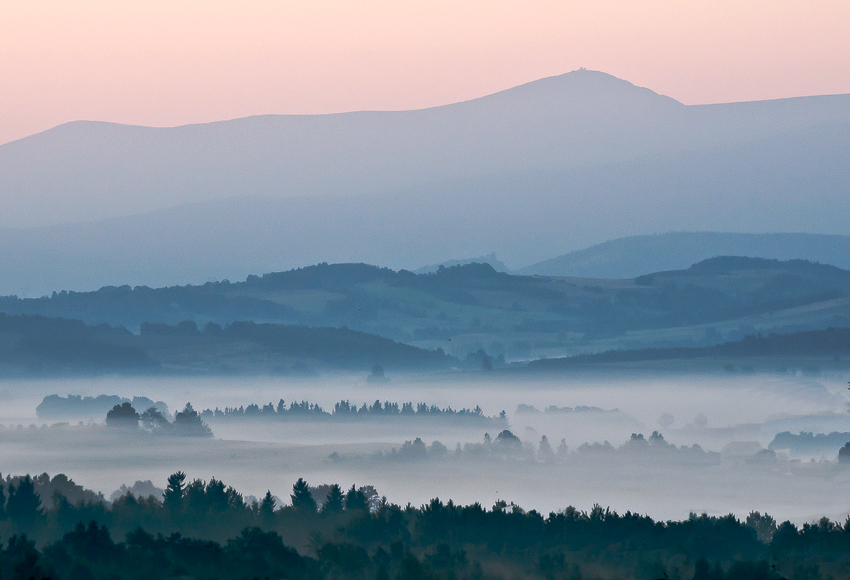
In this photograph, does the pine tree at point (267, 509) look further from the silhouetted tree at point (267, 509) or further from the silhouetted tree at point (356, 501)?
the silhouetted tree at point (356, 501)

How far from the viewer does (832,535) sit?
3046 inches

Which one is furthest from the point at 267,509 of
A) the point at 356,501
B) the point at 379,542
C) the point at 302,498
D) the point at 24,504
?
the point at 24,504

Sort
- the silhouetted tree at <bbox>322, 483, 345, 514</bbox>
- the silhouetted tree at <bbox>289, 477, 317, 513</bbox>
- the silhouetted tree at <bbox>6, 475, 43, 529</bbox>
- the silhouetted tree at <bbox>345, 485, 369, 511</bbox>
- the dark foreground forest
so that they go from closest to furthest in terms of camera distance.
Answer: the dark foreground forest
the silhouetted tree at <bbox>6, 475, 43, 529</bbox>
the silhouetted tree at <bbox>322, 483, 345, 514</bbox>
the silhouetted tree at <bbox>289, 477, 317, 513</bbox>
the silhouetted tree at <bbox>345, 485, 369, 511</bbox>

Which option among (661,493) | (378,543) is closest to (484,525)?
(378,543)

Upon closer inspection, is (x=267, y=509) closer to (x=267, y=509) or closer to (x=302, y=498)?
(x=267, y=509)

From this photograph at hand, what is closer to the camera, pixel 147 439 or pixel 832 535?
pixel 832 535

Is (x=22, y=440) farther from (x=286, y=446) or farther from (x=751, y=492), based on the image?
(x=751, y=492)

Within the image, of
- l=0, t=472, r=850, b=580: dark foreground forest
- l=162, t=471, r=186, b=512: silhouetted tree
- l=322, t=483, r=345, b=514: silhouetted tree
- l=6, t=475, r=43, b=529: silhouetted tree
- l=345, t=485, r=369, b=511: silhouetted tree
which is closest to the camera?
l=0, t=472, r=850, b=580: dark foreground forest

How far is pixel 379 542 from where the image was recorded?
252 feet

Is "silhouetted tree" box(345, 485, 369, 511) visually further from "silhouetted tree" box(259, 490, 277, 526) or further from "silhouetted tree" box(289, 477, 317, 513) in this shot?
"silhouetted tree" box(259, 490, 277, 526)

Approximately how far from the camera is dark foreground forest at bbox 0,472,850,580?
65188mm

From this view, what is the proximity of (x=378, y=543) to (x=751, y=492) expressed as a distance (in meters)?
80.5

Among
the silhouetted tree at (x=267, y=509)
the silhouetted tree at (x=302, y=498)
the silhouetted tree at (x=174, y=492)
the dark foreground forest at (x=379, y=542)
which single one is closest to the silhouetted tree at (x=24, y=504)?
the dark foreground forest at (x=379, y=542)

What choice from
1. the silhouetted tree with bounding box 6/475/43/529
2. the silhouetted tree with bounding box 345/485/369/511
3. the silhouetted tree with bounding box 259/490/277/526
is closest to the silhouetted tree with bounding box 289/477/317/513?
the silhouetted tree with bounding box 259/490/277/526
